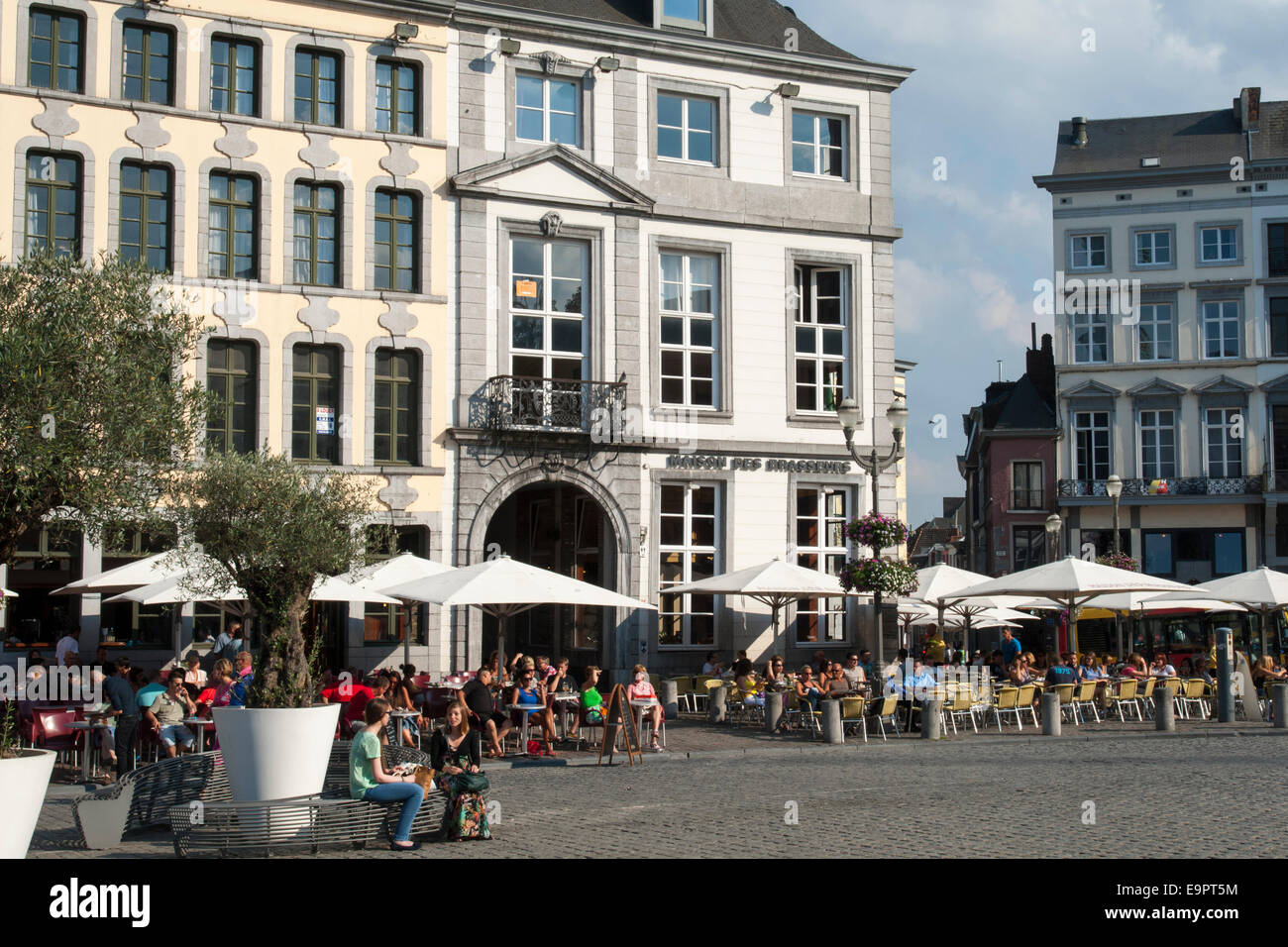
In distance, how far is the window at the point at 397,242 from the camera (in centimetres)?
2739

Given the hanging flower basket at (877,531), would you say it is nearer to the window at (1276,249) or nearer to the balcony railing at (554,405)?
the balcony railing at (554,405)

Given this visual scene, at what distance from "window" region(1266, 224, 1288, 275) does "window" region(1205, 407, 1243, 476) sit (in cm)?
529

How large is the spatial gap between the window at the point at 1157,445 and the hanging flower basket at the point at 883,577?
108 feet

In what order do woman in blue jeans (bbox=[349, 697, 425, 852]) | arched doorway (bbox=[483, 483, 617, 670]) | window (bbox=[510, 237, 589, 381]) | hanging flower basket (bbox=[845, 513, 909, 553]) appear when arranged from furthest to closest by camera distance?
arched doorway (bbox=[483, 483, 617, 670])
window (bbox=[510, 237, 589, 381])
hanging flower basket (bbox=[845, 513, 909, 553])
woman in blue jeans (bbox=[349, 697, 425, 852])

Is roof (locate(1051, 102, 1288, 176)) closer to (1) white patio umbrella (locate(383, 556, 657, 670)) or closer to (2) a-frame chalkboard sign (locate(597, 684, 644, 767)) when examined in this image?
(1) white patio umbrella (locate(383, 556, 657, 670))

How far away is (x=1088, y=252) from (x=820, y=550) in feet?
95.2

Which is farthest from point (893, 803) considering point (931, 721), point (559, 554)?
point (559, 554)

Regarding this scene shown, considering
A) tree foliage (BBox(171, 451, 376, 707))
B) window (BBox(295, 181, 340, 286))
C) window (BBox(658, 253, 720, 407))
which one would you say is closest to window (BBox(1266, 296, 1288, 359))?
window (BBox(658, 253, 720, 407))

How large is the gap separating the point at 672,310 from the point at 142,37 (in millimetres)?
11082

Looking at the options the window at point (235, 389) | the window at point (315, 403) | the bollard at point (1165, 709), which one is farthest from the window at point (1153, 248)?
the window at point (235, 389)

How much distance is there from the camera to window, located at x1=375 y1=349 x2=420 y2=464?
89.2 feet

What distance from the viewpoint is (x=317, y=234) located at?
26.9m

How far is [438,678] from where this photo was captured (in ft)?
88.1
